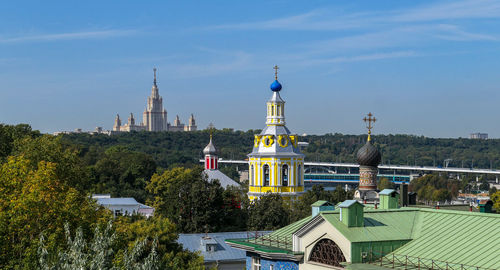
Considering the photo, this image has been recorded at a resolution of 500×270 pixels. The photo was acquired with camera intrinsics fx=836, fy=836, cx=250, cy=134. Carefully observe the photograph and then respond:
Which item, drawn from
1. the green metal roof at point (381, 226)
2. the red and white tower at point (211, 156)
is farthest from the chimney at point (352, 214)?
the red and white tower at point (211, 156)

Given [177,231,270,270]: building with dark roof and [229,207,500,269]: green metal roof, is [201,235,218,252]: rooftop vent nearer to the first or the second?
[177,231,270,270]: building with dark roof

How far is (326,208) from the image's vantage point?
32750 mm

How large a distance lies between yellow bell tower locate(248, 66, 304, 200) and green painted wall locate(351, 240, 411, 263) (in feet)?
124

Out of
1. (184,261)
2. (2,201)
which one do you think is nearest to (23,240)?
(2,201)

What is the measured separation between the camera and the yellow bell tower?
66.1m

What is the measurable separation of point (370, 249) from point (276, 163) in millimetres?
39271

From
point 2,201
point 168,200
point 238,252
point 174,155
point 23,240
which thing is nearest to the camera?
point 23,240

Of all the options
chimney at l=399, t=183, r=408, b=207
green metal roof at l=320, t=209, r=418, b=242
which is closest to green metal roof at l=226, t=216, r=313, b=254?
green metal roof at l=320, t=209, r=418, b=242

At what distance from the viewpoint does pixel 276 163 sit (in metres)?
66.2

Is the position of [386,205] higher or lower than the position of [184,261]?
higher

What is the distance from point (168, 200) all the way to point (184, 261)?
24131 mm

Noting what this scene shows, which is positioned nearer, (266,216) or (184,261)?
(184,261)

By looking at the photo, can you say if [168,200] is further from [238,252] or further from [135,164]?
[135,164]

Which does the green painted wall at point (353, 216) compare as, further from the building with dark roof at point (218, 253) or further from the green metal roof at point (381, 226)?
the building with dark roof at point (218, 253)
